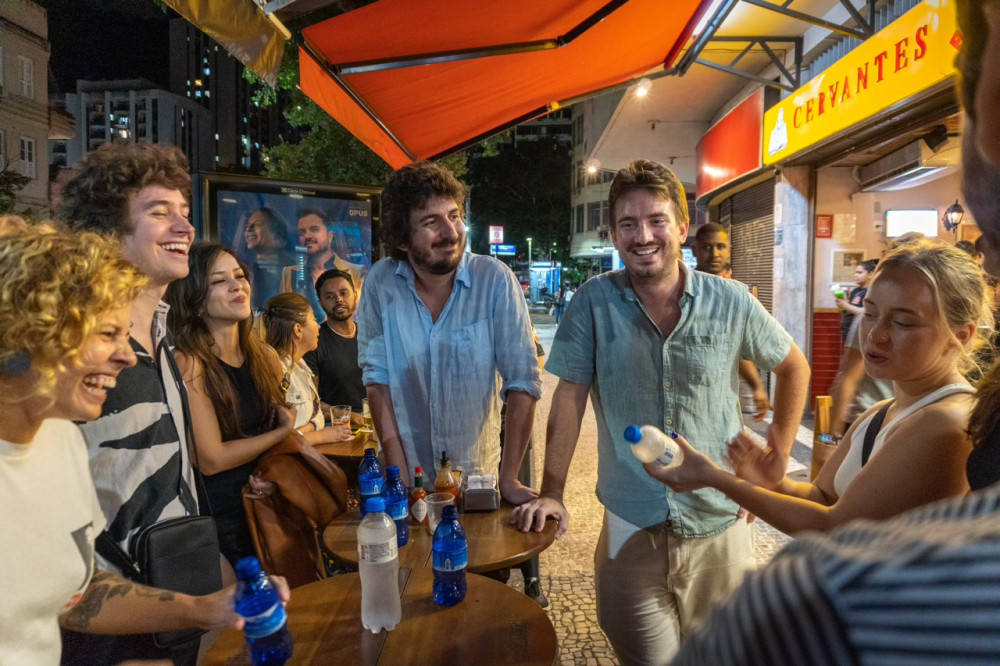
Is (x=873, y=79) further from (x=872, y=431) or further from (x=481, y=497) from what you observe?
(x=481, y=497)

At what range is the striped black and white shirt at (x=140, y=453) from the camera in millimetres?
1943

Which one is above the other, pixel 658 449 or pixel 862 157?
pixel 862 157

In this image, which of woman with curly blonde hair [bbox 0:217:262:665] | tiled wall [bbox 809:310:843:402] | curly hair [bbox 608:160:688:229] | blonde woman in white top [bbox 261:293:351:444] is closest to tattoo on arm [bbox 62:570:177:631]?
woman with curly blonde hair [bbox 0:217:262:665]

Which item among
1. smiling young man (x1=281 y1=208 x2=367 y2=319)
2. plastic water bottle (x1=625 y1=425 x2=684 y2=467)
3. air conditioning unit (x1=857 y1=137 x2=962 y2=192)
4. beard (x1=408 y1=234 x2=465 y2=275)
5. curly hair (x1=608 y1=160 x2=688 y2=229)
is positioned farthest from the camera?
smiling young man (x1=281 y1=208 x2=367 y2=319)

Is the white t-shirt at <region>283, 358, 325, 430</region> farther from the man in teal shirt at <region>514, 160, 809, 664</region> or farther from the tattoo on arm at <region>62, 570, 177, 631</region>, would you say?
the tattoo on arm at <region>62, 570, 177, 631</region>

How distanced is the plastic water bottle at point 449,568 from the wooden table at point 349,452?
6.57 ft

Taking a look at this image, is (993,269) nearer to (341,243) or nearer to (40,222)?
(40,222)

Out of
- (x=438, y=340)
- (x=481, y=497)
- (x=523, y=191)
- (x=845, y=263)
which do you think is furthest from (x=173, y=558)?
(x=523, y=191)

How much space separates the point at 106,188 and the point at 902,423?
2.87 metres

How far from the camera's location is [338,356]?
16.5 ft

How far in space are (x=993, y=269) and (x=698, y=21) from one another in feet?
14.4

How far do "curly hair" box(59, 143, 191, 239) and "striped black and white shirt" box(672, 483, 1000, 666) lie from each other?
250 cm

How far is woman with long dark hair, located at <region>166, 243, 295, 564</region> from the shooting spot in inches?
109

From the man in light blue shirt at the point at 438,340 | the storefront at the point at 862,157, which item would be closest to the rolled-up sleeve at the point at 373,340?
the man in light blue shirt at the point at 438,340
